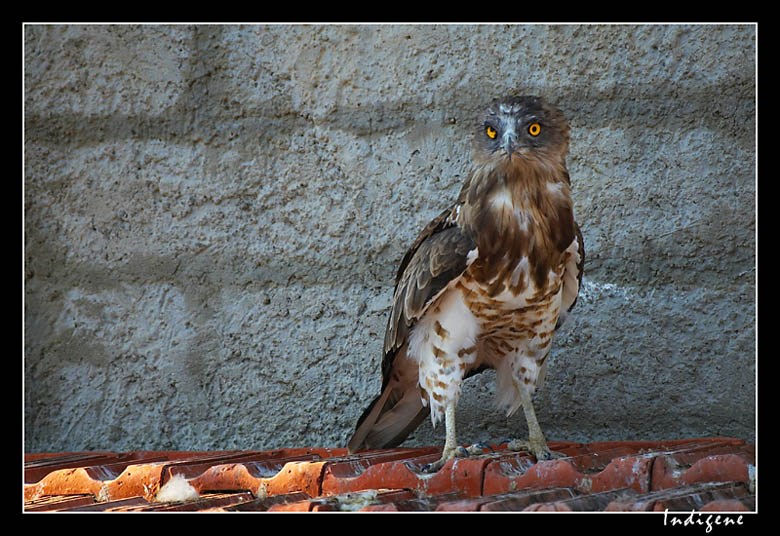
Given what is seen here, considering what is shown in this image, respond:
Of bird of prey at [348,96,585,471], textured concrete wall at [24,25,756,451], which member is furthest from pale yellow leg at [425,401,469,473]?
textured concrete wall at [24,25,756,451]

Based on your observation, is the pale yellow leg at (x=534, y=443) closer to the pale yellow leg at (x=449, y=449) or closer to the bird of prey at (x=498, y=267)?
the bird of prey at (x=498, y=267)

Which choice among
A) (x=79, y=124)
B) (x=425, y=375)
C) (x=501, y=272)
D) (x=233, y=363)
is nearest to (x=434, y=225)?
(x=501, y=272)

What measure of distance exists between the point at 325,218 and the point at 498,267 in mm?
1087

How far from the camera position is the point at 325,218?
3488mm

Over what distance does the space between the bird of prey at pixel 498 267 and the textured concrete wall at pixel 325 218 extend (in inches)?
24.1

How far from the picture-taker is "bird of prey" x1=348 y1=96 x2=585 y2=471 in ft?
8.53

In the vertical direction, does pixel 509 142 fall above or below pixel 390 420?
above

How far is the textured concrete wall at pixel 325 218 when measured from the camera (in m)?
3.31

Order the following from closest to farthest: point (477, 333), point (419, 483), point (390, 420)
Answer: point (419, 483) < point (477, 333) < point (390, 420)

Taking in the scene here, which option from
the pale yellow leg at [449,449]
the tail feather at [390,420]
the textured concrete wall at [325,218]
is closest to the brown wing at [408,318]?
the tail feather at [390,420]

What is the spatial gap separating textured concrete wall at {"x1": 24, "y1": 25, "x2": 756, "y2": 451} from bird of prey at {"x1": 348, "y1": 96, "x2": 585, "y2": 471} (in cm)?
61

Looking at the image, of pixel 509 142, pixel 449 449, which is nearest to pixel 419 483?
pixel 449 449

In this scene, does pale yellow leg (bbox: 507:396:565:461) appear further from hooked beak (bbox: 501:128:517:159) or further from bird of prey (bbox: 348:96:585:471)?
hooked beak (bbox: 501:128:517:159)

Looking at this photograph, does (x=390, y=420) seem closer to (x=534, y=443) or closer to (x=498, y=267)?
(x=534, y=443)
